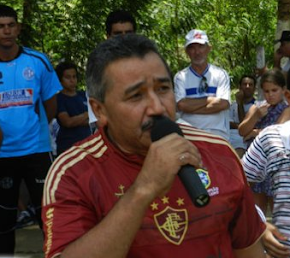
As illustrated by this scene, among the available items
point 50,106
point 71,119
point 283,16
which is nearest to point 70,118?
point 71,119

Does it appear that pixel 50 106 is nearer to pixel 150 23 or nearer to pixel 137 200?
pixel 137 200

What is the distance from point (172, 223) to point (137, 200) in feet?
0.79

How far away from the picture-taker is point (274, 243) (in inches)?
111

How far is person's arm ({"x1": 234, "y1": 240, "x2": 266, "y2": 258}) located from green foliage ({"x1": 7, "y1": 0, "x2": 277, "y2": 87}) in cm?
708

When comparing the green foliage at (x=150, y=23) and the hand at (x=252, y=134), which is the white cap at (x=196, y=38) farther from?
the green foliage at (x=150, y=23)

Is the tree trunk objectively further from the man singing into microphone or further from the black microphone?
the black microphone

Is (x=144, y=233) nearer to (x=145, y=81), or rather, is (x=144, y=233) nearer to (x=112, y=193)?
(x=112, y=193)

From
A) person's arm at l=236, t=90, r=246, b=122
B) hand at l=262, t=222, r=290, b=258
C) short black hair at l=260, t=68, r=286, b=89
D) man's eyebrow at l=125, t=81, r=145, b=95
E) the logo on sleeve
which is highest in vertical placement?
man's eyebrow at l=125, t=81, r=145, b=95

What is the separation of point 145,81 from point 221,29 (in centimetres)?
1581

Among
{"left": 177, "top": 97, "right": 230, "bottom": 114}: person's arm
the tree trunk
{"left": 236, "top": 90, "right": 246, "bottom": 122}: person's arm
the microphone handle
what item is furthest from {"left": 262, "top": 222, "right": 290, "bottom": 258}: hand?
the tree trunk

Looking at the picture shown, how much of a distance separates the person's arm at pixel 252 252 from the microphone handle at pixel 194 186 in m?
0.55

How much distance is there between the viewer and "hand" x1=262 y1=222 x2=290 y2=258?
111 inches

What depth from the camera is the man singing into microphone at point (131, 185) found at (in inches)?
67.6

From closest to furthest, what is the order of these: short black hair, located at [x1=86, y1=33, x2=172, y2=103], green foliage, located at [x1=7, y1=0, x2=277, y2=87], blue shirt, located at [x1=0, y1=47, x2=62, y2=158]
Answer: short black hair, located at [x1=86, y1=33, x2=172, y2=103] < blue shirt, located at [x1=0, y1=47, x2=62, y2=158] < green foliage, located at [x1=7, y1=0, x2=277, y2=87]
